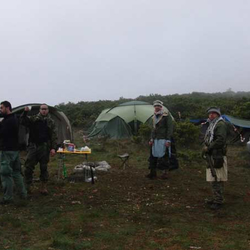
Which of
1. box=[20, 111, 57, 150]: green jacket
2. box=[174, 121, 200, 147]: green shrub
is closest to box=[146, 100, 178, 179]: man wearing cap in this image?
box=[20, 111, 57, 150]: green jacket

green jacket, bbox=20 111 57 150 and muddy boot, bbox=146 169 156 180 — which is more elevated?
green jacket, bbox=20 111 57 150

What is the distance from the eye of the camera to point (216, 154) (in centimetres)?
573

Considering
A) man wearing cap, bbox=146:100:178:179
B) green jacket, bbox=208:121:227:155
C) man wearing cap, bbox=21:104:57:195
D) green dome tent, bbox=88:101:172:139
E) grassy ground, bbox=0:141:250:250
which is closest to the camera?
grassy ground, bbox=0:141:250:250

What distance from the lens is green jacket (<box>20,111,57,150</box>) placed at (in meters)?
6.29

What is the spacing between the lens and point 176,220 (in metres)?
5.13

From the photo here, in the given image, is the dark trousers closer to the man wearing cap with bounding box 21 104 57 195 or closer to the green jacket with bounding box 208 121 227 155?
the man wearing cap with bounding box 21 104 57 195

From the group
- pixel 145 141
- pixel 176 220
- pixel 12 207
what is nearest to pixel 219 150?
pixel 176 220

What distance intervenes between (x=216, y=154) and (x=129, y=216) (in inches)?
71.7

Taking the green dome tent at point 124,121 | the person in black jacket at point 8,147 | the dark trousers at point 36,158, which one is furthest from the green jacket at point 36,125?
the green dome tent at point 124,121

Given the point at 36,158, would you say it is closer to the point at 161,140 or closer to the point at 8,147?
the point at 8,147

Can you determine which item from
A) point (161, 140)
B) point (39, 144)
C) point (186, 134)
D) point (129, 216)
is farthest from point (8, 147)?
point (186, 134)

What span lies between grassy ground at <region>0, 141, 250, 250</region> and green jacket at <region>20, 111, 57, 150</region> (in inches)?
41.8

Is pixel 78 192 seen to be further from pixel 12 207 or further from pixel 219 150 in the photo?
pixel 219 150

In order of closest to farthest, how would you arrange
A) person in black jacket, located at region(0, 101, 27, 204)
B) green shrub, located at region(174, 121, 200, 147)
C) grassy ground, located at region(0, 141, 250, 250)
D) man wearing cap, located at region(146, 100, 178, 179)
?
1. grassy ground, located at region(0, 141, 250, 250)
2. person in black jacket, located at region(0, 101, 27, 204)
3. man wearing cap, located at region(146, 100, 178, 179)
4. green shrub, located at region(174, 121, 200, 147)
